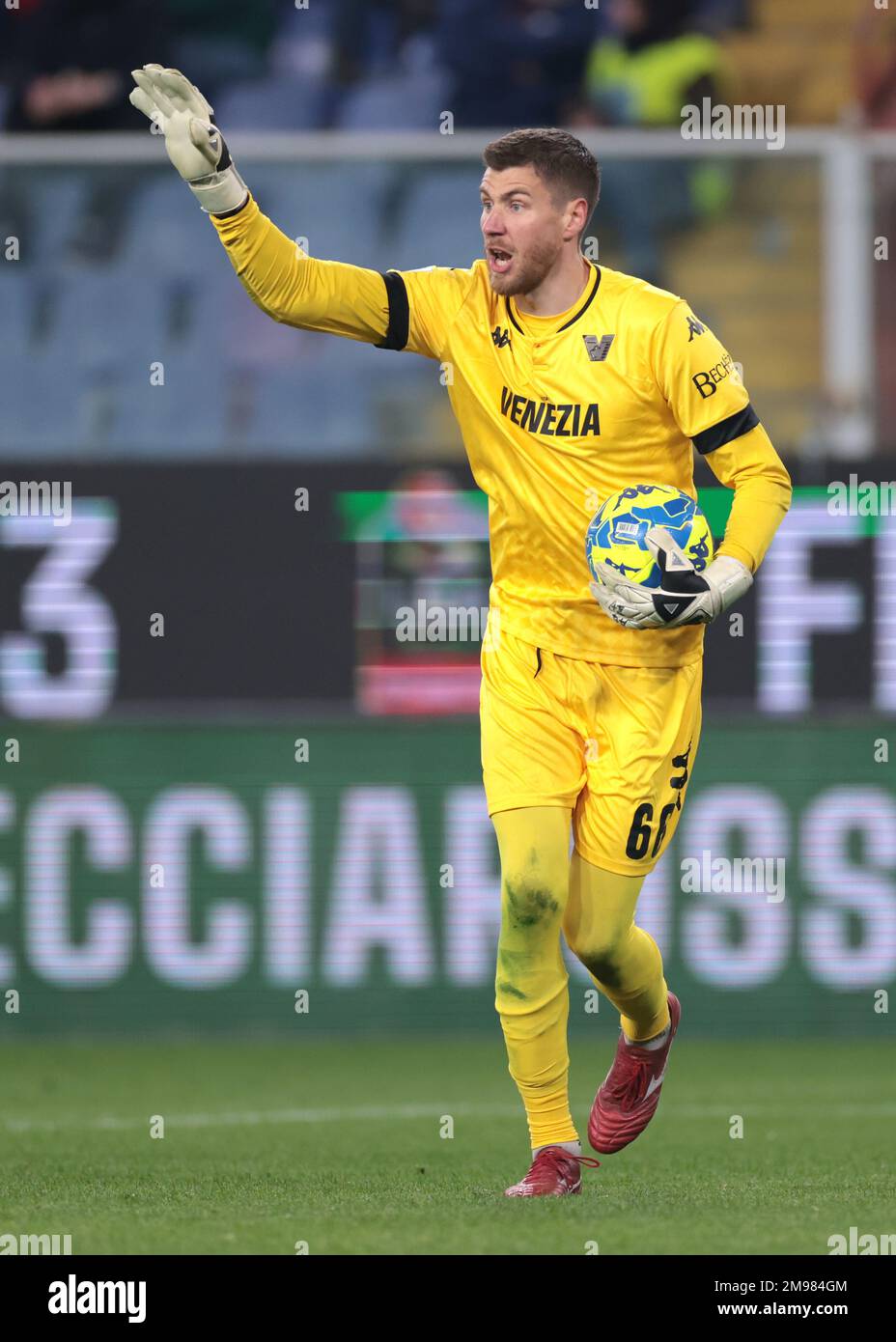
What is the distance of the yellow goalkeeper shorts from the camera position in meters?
6.00

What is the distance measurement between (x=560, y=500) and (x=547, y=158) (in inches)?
33.3

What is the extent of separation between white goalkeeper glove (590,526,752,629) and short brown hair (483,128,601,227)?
0.90m

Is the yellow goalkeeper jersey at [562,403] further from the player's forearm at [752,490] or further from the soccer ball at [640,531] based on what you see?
the soccer ball at [640,531]

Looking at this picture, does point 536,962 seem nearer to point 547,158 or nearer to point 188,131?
point 547,158

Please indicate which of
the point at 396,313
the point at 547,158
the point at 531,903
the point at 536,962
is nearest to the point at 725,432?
the point at 547,158

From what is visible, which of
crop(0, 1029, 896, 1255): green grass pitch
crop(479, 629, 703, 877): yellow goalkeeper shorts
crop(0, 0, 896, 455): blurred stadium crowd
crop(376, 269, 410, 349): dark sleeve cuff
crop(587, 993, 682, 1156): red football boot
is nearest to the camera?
crop(0, 1029, 896, 1255): green grass pitch

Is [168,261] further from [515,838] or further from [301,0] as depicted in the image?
[515,838]

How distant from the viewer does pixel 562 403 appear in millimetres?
5992

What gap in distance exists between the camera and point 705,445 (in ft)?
19.4

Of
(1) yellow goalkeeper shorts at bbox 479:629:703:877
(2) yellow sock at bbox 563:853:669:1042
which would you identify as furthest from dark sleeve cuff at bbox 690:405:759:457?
(2) yellow sock at bbox 563:853:669:1042

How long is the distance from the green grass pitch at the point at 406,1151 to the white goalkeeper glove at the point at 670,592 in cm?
141

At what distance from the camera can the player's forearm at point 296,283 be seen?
5836mm

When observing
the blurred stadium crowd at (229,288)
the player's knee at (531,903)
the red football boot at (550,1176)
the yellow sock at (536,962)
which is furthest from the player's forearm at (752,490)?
the blurred stadium crowd at (229,288)

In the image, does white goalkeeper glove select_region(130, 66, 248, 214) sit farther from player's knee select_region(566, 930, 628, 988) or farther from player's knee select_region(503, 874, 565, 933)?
player's knee select_region(566, 930, 628, 988)
